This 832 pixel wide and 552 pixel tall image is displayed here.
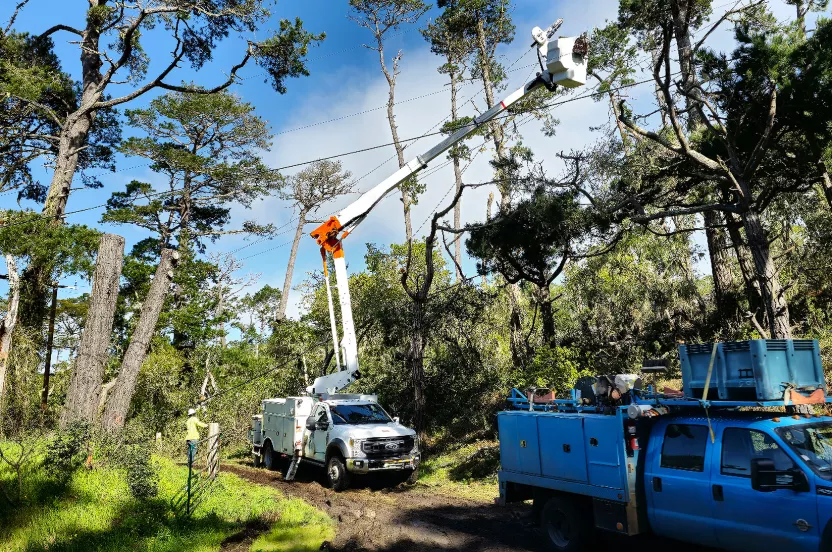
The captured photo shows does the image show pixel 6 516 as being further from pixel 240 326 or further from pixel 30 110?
pixel 240 326

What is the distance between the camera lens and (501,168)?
1638 centimetres

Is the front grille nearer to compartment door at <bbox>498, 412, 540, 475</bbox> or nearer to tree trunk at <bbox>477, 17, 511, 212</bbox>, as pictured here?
compartment door at <bbox>498, 412, 540, 475</bbox>

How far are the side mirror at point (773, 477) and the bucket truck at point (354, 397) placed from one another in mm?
8420

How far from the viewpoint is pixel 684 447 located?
243 inches

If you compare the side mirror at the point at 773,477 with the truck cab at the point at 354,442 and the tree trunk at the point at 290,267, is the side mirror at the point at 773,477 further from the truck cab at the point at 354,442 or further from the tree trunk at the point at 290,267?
the tree trunk at the point at 290,267

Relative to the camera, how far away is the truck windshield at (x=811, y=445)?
5094mm

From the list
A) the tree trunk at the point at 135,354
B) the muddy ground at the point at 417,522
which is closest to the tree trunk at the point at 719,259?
the muddy ground at the point at 417,522

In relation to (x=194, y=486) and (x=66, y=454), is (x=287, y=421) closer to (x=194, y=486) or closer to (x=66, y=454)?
(x=194, y=486)

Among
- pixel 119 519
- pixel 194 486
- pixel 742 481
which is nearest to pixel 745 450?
pixel 742 481

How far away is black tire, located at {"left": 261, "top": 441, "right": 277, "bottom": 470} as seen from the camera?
52.9 feet

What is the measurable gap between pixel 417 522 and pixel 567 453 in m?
3.54

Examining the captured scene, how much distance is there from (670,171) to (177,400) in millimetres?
20172

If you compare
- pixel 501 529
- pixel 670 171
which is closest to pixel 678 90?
pixel 670 171

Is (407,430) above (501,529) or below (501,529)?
above
